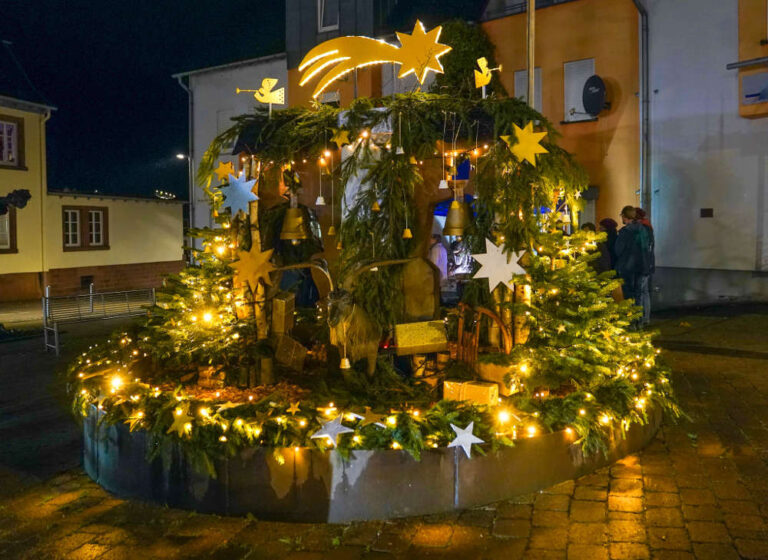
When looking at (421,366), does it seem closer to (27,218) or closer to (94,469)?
(94,469)

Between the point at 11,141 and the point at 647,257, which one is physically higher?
the point at 11,141

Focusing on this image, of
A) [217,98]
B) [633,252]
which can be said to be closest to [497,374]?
[633,252]

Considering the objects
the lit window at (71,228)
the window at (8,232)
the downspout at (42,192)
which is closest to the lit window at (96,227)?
the lit window at (71,228)

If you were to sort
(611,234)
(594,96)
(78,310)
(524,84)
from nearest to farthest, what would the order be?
(611,234) < (78,310) < (594,96) < (524,84)

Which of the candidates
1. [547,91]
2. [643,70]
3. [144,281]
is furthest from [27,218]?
[643,70]

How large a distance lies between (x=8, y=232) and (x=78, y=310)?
1211cm

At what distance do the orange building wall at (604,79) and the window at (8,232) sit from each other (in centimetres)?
1785

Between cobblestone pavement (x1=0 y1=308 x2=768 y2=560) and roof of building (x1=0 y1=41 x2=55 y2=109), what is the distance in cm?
2248

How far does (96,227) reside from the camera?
28.1 m

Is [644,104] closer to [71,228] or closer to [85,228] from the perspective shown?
[85,228]

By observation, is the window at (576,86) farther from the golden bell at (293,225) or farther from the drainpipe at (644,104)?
the golden bell at (293,225)

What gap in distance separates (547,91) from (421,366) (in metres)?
13.0

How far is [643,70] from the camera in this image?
1627 centimetres

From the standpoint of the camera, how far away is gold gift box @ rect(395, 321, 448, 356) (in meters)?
6.51
